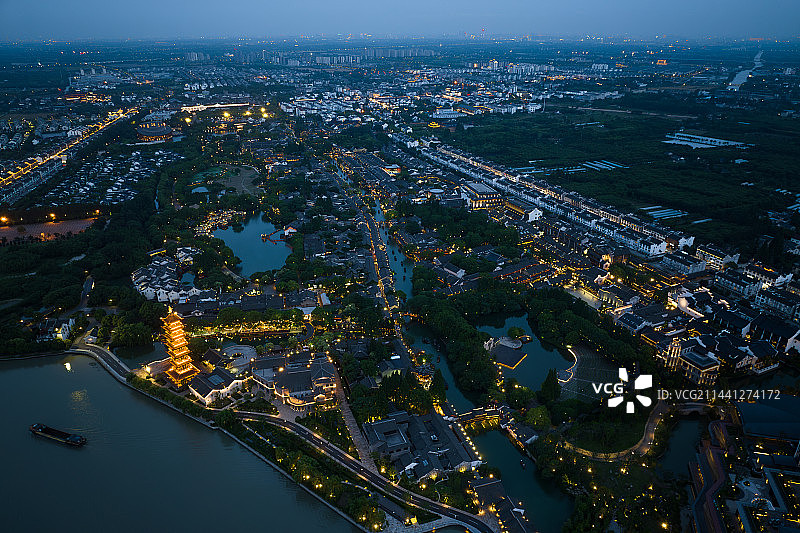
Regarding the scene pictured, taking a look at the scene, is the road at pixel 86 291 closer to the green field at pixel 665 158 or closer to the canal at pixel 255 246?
the canal at pixel 255 246

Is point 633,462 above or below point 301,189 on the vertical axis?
below

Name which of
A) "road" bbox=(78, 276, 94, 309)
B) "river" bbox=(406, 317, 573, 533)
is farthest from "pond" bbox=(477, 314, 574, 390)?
"road" bbox=(78, 276, 94, 309)

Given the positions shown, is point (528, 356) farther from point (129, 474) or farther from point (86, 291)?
point (86, 291)

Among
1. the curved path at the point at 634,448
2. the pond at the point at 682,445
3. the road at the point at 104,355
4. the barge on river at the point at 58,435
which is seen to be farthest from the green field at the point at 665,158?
the barge on river at the point at 58,435

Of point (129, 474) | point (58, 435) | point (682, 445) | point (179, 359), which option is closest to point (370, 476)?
point (129, 474)

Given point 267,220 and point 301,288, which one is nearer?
point 301,288

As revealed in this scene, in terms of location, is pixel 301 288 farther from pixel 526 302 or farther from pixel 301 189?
pixel 301 189

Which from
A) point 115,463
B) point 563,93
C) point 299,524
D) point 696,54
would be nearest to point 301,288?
point 115,463
